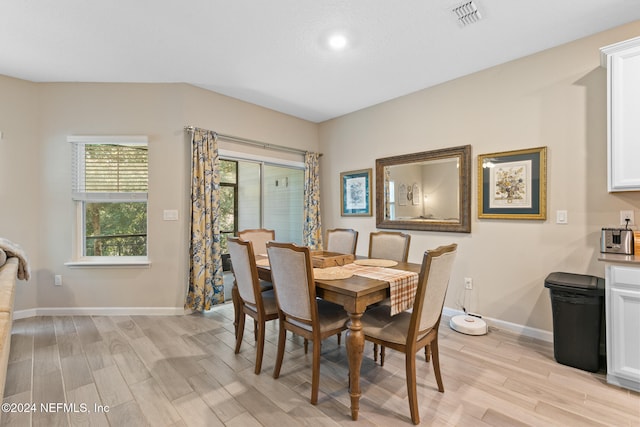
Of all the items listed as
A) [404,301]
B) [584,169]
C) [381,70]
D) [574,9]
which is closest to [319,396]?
[404,301]

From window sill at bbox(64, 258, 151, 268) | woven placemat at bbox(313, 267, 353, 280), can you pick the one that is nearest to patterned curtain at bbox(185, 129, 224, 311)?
window sill at bbox(64, 258, 151, 268)

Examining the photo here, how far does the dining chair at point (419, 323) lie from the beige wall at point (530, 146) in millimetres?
1507

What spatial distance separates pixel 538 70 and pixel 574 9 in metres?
0.63

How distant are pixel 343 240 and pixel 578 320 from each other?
2.07 metres

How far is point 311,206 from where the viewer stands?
470cm

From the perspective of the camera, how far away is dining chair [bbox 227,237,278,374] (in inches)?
85.2

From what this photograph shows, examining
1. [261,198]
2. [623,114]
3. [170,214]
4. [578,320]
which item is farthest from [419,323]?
[261,198]

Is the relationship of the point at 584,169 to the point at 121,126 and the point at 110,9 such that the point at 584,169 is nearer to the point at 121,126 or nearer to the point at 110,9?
the point at 110,9

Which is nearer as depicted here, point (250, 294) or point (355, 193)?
point (250, 294)

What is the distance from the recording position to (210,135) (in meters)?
3.56

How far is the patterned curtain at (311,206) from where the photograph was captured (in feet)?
15.3

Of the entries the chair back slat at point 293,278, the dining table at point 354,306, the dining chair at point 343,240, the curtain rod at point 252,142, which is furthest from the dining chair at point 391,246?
the curtain rod at point 252,142

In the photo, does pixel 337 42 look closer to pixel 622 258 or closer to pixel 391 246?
pixel 391 246

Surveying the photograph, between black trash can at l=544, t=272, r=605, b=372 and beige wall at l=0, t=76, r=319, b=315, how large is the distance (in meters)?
3.68
